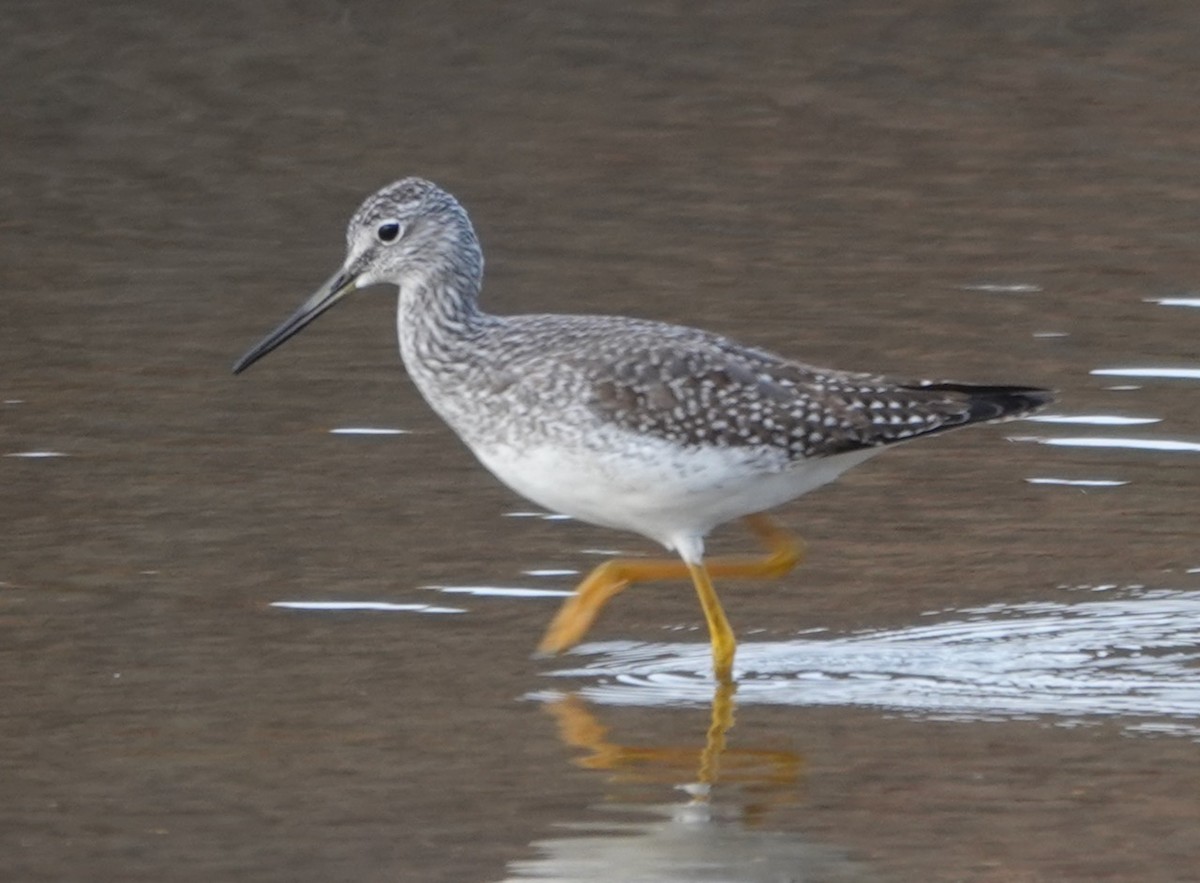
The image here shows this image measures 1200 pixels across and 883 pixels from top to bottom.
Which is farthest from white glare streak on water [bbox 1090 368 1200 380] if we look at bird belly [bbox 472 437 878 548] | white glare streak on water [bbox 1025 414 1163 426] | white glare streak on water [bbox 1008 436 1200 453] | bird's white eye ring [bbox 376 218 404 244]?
bird's white eye ring [bbox 376 218 404 244]

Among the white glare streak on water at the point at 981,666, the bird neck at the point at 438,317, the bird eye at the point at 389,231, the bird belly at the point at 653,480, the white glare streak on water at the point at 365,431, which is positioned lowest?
the white glare streak on water at the point at 365,431

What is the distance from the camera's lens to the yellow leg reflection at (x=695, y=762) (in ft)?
25.5

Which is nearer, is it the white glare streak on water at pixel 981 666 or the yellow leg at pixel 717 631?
the white glare streak on water at pixel 981 666

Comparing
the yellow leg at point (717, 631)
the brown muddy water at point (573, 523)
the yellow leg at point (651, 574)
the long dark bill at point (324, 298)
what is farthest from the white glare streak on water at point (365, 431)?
the yellow leg at point (717, 631)

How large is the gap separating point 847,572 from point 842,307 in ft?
11.6

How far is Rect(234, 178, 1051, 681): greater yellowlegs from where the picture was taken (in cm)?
858

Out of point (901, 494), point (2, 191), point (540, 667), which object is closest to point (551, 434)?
point (540, 667)

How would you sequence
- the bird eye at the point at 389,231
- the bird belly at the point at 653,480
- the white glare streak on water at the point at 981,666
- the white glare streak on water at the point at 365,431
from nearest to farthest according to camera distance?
the white glare streak on water at the point at 981,666 < the bird belly at the point at 653,480 < the bird eye at the point at 389,231 < the white glare streak on water at the point at 365,431

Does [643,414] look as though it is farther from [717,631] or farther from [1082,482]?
[1082,482]

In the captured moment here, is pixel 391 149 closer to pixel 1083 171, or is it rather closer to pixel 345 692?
pixel 1083 171

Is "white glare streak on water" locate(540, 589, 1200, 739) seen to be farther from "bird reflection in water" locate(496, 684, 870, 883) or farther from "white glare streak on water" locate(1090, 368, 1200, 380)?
"white glare streak on water" locate(1090, 368, 1200, 380)

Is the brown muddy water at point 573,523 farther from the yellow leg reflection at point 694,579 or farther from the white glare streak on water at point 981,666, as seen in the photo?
the yellow leg reflection at point 694,579

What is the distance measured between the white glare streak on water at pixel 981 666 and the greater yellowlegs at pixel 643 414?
21 cm

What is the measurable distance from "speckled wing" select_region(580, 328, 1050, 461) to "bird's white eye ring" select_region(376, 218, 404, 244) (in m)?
0.96
